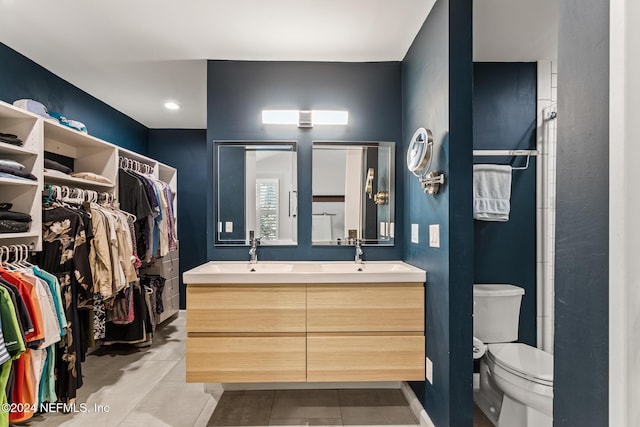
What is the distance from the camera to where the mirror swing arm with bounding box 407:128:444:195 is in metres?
1.87

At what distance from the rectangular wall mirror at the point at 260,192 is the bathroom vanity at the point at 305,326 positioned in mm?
692

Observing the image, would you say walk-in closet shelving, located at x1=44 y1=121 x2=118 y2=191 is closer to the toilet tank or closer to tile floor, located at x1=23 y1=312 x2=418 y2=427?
tile floor, located at x1=23 y1=312 x2=418 y2=427

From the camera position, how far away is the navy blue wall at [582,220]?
672mm

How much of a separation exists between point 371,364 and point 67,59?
3.02m

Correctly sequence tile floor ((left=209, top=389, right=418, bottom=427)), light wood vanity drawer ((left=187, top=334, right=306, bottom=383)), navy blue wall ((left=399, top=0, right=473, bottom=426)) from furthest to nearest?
tile floor ((left=209, top=389, right=418, bottom=427)), light wood vanity drawer ((left=187, top=334, right=306, bottom=383)), navy blue wall ((left=399, top=0, right=473, bottom=426))

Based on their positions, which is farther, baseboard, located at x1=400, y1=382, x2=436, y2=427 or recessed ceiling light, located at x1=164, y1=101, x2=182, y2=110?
recessed ceiling light, located at x1=164, y1=101, x2=182, y2=110

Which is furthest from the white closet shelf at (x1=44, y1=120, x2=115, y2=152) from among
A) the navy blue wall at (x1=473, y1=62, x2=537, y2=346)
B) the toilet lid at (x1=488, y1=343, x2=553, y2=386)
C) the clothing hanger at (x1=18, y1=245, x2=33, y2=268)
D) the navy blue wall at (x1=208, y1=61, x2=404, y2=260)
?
the toilet lid at (x1=488, y1=343, x2=553, y2=386)

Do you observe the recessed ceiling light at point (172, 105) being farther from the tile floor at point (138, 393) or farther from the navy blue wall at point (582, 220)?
the navy blue wall at point (582, 220)

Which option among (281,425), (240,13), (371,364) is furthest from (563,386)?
(240,13)

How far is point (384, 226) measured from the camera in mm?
2631

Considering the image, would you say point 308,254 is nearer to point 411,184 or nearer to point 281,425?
point 411,184

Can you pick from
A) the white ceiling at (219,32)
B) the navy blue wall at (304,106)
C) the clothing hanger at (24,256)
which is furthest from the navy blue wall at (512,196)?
the clothing hanger at (24,256)

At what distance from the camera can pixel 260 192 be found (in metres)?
2.67

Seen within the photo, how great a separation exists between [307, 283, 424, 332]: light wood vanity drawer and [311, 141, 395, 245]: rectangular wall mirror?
0.67 metres
